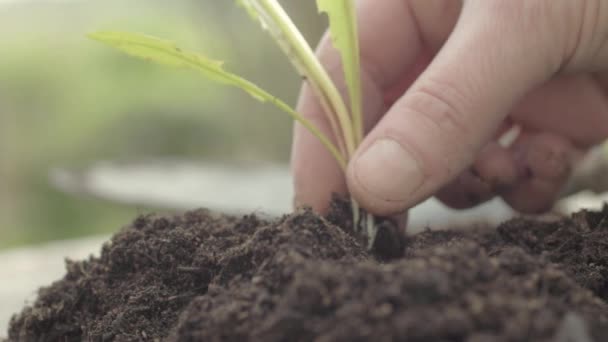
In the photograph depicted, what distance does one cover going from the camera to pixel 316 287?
54 centimetres

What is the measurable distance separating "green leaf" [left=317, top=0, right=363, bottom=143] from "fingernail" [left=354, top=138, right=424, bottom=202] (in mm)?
100

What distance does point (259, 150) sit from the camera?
14.6ft

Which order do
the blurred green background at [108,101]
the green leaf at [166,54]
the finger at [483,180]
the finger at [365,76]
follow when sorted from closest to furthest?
the green leaf at [166,54], the finger at [365,76], the finger at [483,180], the blurred green background at [108,101]

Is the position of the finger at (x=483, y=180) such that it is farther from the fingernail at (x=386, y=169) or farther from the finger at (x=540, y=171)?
the fingernail at (x=386, y=169)

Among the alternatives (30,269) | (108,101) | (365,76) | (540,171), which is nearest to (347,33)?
(365,76)

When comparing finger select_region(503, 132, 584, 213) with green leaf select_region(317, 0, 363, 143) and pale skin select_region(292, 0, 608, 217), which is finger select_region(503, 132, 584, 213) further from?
green leaf select_region(317, 0, 363, 143)

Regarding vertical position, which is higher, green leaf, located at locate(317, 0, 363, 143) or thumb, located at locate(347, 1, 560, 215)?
green leaf, located at locate(317, 0, 363, 143)

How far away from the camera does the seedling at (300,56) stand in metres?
0.89

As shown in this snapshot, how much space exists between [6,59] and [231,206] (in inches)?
163

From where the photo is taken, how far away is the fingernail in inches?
37.2

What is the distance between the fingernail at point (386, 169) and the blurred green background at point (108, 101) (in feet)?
7.89

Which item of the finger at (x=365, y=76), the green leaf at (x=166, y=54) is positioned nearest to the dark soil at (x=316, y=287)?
the green leaf at (x=166, y=54)

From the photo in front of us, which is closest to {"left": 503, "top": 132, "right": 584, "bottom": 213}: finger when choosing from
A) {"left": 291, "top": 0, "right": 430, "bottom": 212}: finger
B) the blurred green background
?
{"left": 291, "top": 0, "right": 430, "bottom": 212}: finger

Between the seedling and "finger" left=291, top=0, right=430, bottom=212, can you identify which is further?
"finger" left=291, top=0, right=430, bottom=212
